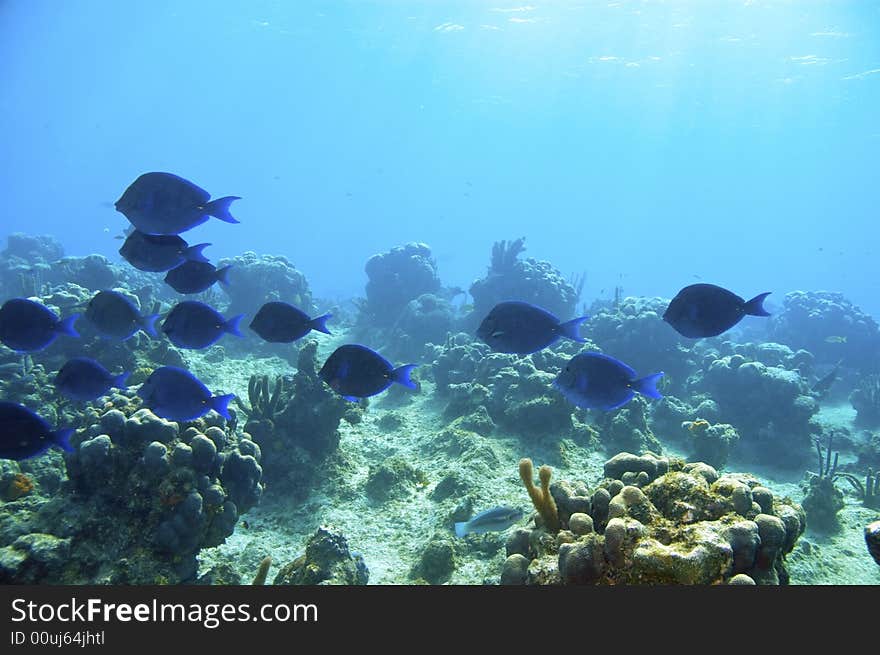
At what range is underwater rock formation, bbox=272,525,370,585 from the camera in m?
4.34

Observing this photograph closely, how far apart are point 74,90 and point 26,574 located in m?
163

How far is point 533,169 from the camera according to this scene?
483ft

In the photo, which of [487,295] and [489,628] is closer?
[489,628]

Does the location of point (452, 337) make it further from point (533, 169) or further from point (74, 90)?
point (74, 90)

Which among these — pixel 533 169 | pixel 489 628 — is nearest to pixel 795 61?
pixel 489 628

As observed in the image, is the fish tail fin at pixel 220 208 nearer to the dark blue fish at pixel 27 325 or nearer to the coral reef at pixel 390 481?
the dark blue fish at pixel 27 325

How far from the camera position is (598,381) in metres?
3.51

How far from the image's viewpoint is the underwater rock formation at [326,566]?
434 centimetres

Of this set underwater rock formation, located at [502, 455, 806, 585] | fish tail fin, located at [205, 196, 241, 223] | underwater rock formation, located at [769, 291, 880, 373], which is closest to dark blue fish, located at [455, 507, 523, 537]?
underwater rock formation, located at [502, 455, 806, 585]

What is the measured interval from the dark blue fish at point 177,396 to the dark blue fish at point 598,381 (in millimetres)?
2724

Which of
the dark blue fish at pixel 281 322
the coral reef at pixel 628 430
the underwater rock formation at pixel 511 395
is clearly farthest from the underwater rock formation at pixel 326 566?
the coral reef at pixel 628 430

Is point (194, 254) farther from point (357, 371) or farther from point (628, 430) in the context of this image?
point (628, 430)

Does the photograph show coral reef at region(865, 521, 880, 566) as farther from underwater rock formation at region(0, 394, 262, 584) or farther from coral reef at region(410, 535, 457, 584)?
underwater rock formation at region(0, 394, 262, 584)

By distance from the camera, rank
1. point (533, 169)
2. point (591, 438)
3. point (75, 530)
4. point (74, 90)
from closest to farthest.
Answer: point (75, 530) < point (591, 438) < point (74, 90) < point (533, 169)
